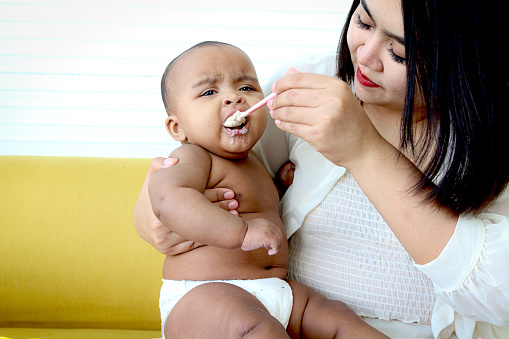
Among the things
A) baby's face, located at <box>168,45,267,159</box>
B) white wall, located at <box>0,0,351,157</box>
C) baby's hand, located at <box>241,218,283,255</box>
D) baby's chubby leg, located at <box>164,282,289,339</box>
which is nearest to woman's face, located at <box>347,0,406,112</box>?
baby's face, located at <box>168,45,267,159</box>

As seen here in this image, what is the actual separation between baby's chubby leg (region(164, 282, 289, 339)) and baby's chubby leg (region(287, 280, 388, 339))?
0.41ft

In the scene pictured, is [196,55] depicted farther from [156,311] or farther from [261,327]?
[156,311]

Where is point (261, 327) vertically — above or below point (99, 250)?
above

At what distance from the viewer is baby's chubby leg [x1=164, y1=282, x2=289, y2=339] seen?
3.08 feet

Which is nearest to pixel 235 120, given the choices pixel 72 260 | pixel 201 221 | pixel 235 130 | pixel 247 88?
pixel 235 130

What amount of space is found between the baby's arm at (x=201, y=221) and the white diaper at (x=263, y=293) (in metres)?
0.12

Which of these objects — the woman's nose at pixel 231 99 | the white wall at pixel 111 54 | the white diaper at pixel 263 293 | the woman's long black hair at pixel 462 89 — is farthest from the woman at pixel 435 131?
the white wall at pixel 111 54

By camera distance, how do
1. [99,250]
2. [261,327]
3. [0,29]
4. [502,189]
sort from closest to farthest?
[261,327] < [502,189] < [99,250] < [0,29]

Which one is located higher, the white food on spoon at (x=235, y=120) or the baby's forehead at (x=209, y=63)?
the baby's forehead at (x=209, y=63)

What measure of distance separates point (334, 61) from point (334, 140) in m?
0.57

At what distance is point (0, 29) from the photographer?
263 cm

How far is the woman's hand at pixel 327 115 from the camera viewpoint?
0.94m

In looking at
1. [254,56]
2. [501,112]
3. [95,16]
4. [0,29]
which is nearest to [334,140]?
[501,112]

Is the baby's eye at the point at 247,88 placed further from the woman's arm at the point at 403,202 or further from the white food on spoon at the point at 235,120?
the woman's arm at the point at 403,202
